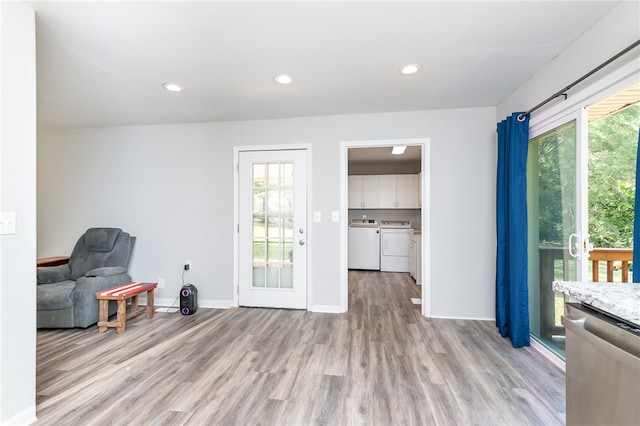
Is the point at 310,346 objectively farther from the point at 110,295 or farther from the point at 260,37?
the point at 260,37

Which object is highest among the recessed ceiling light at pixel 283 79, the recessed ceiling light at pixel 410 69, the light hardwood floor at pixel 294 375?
the recessed ceiling light at pixel 283 79

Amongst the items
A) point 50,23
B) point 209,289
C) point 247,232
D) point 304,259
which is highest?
point 50,23

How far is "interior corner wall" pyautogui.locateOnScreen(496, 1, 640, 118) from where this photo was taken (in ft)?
4.80

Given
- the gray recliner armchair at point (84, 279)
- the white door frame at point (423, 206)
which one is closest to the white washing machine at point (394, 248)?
the white door frame at point (423, 206)

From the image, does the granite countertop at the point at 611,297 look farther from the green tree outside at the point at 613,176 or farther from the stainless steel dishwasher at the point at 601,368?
the green tree outside at the point at 613,176

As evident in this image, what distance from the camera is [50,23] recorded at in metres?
1.64

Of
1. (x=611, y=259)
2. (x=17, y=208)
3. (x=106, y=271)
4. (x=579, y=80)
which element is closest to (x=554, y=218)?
(x=611, y=259)

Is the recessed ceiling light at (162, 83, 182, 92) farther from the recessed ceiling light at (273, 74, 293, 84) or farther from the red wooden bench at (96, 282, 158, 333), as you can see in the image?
the red wooden bench at (96, 282, 158, 333)

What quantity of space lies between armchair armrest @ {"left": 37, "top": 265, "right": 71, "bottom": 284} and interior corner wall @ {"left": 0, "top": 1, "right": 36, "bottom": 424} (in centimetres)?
207

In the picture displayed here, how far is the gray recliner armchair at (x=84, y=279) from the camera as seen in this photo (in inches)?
105

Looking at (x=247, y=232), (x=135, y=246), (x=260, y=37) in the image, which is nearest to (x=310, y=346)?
(x=247, y=232)

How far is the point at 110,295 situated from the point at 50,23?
7.42 ft

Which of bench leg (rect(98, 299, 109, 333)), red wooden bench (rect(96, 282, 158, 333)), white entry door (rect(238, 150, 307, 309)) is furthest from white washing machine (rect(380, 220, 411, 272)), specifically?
bench leg (rect(98, 299, 109, 333))

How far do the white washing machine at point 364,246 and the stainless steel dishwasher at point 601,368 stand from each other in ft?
15.1
